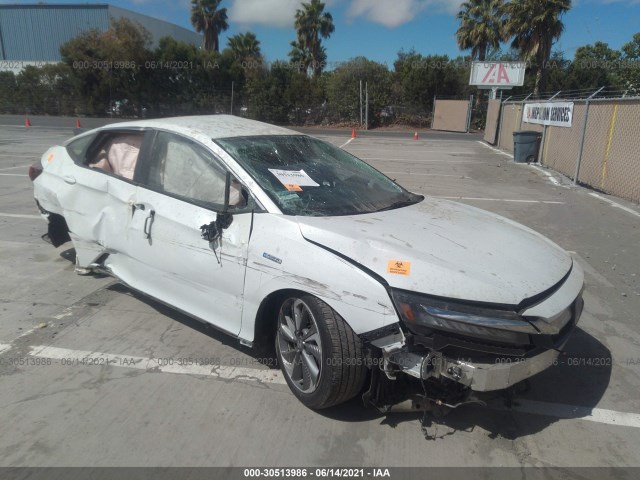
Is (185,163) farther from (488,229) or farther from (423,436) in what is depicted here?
(423,436)

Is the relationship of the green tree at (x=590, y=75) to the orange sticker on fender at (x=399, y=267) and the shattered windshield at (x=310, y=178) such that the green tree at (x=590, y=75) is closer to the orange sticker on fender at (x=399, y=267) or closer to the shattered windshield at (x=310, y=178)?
the shattered windshield at (x=310, y=178)

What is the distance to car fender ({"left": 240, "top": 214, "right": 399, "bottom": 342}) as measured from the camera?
249 centimetres

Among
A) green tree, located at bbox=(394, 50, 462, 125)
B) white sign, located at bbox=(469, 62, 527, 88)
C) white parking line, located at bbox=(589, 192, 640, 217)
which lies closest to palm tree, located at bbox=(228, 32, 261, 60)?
green tree, located at bbox=(394, 50, 462, 125)

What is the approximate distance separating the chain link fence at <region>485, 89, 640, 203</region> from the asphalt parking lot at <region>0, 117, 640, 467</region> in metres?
5.48

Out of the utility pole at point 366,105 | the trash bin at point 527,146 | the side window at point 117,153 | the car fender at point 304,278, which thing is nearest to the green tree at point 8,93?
the utility pole at point 366,105

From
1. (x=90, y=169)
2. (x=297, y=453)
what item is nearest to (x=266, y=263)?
(x=297, y=453)

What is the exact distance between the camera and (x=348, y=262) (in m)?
2.60

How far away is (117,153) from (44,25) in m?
60.3

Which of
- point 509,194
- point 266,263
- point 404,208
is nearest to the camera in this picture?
point 266,263

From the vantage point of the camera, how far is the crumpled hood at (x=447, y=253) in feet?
8.16

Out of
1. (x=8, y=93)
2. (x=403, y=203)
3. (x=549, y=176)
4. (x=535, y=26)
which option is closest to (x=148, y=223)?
(x=403, y=203)

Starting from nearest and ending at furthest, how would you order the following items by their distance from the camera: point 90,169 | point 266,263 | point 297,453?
point 297,453
point 266,263
point 90,169

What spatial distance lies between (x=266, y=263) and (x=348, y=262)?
21.5 inches

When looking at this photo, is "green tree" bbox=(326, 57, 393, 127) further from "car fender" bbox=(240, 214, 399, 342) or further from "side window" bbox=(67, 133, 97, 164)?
"car fender" bbox=(240, 214, 399, 342)
